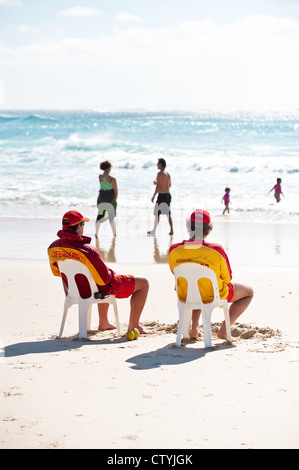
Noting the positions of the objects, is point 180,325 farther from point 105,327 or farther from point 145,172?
point 145,172

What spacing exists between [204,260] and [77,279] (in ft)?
3.65

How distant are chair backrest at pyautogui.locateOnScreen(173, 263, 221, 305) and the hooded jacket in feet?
2.10

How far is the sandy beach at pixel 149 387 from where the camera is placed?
140 inches

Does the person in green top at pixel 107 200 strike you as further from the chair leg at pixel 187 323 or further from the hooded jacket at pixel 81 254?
the chair leg at pixel 187 323

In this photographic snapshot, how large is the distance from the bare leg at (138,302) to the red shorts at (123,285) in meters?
0.06

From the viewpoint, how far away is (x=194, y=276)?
5.28 meters

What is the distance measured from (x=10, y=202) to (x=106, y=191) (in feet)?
23.2

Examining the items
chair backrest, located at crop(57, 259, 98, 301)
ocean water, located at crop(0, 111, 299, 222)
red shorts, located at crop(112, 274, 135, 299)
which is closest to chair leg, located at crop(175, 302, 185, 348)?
red shorts, located at crop(112, 274, 135, 299)

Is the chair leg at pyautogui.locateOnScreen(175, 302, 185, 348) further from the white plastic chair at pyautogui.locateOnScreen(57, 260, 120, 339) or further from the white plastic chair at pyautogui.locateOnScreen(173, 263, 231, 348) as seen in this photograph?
the white plastic chair at pyautogui.locateOnScreen(57, 260, 120, 339)

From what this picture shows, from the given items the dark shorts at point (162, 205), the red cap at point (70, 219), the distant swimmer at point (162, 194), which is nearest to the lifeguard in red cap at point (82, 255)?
the red cap at point (70, 219)

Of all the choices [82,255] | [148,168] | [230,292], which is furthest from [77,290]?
[148,168]
